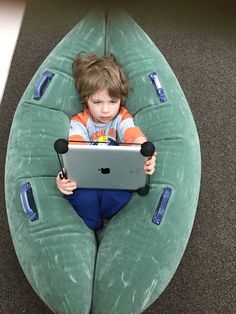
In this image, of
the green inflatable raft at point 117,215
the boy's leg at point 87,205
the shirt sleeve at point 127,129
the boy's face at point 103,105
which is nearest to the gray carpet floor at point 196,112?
the green inflatable raft at point 117,215

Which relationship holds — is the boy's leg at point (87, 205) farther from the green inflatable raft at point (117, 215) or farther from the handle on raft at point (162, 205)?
the handle on raft at point (162, 205)

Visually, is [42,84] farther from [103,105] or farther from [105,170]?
[105,170]

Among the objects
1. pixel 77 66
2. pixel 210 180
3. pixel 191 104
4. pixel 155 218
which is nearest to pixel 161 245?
pixel 155 218

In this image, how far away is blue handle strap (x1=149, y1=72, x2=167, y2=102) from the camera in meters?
1.79

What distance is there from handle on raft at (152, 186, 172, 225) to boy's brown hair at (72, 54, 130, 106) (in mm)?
383

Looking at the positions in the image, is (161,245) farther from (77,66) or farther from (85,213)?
(77,66)

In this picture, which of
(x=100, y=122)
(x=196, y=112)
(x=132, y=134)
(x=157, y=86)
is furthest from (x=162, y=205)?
(x=196, y=112)

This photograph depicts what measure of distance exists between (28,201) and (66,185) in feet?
0.49

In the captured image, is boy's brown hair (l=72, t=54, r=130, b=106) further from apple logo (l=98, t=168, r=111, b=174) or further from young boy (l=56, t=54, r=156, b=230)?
apple logo (l=98, t=168, r=111, b=174)

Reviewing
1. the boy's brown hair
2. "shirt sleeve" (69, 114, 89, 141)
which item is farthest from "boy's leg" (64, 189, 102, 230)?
the boy's brown hair

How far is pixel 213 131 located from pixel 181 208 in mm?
711

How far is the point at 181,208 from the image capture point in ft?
5.03

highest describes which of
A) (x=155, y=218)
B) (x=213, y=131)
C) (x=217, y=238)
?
(x=213, y=131)

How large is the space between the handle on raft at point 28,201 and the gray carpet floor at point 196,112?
0.33m
